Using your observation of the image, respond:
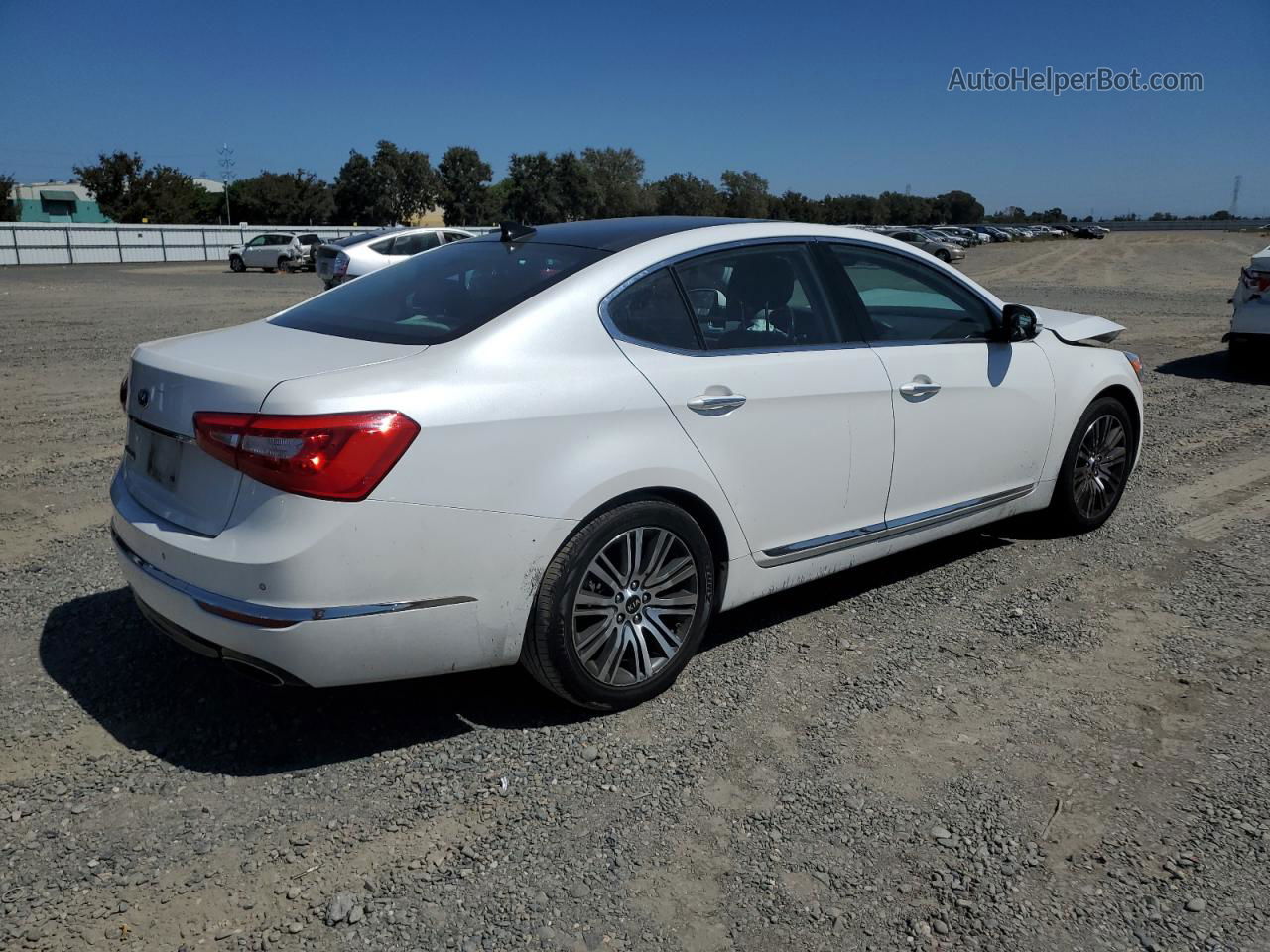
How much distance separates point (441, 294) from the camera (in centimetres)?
377

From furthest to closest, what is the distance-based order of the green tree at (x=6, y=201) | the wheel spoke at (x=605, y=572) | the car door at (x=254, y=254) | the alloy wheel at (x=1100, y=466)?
the green tree at (x=6, y=201) → the car door at (x=254, y=254) → the alloy wheel at (x=1100, y=466) → the wheel spoke at (x=605, y=572)

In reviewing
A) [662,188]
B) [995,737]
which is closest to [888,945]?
[995,737]

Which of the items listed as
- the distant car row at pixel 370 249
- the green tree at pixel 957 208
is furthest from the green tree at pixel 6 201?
the green tree at pixel 957 208

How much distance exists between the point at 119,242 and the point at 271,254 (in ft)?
44.9

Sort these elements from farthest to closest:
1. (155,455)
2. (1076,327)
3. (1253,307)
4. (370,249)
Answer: (370,249)
(1253,307)
(1076,327)
(155,455)

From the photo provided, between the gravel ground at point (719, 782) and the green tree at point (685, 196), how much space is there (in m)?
75.1

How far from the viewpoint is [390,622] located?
3043 millimetres

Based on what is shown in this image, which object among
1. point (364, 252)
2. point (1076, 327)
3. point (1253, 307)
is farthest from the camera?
point (364, 252)

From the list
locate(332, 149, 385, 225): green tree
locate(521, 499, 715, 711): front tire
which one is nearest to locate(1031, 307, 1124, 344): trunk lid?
locate(521, 499, 715, 711): front tire

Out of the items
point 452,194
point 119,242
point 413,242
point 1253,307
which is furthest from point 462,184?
point 1253,307

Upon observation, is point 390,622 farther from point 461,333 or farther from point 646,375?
point 646,375

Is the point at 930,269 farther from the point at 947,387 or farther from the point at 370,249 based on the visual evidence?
the point at 370,249

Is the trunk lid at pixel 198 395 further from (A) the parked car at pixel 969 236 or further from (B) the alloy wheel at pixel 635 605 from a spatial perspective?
(A) the parked car at pixel 969 236

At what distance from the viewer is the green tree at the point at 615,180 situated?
3460 inches
